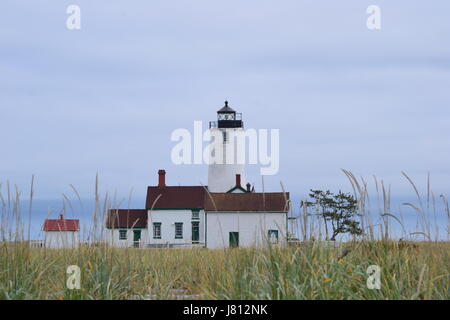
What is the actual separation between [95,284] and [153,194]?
40.9 m

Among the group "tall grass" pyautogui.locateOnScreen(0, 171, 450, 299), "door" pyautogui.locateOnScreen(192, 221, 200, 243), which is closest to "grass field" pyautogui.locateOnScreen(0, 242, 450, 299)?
"tall grass" pyautogui.locateOnScreen(0, 171, 450, 299)

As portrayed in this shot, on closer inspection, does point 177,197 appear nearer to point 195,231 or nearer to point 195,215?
point 195,215

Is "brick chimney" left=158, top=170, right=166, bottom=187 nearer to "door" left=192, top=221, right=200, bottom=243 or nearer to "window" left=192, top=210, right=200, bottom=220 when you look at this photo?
"window" left=192, top=210, right=200, bottom=220

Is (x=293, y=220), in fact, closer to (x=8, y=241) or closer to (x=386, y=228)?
(x=386, y=228)

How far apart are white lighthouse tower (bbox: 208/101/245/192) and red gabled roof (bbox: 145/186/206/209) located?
147cm

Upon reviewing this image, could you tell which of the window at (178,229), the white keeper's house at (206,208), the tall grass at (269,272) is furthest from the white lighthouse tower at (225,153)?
the tall grass at (269,272)

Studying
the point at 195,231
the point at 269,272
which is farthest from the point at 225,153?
the point at 269,272

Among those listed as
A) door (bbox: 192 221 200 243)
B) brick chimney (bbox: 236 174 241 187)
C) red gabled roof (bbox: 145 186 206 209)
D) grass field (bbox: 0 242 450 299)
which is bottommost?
grass field (bbox: 0 242 450 299)

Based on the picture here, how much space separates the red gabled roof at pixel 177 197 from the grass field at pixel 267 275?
38.6 m

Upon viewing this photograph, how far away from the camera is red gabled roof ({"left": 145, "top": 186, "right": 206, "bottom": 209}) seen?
46.3 meters

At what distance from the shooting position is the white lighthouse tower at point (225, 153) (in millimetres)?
47906

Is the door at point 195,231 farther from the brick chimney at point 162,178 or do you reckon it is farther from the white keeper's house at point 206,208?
the brick chimney at point 162,178

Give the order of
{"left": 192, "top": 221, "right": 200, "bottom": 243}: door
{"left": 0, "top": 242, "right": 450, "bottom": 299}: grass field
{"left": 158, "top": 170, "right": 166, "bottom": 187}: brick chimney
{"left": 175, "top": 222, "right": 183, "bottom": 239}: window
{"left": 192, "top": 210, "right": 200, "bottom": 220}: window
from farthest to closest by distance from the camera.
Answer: {"left": 158, "top": 170, "right": 166, "bottom": 187}: brick chimney
{"left": 192, "top": 210, "right": 200, "bottom": 220}: window
{"left": 175, "top": 222, "right": 183, "bottom": 239}: window
{"left": 192, "top": 221, "right": 200, "bottom": 243}: door
{"left": 0, "top": 242, "right": 450, "bottom": 299}: grass field
